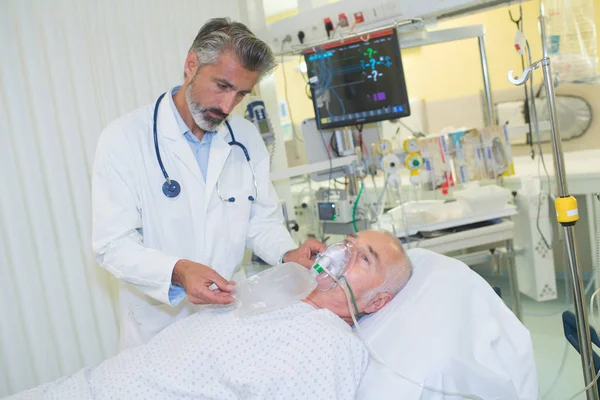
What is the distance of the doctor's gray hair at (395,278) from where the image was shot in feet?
5.21

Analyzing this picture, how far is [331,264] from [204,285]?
1.22 ft

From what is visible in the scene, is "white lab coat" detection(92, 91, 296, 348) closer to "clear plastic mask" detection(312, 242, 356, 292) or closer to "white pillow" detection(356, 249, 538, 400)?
"clear plastic mask" detection(312, 242, 356, 292)

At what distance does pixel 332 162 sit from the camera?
Result: 2.70 meters

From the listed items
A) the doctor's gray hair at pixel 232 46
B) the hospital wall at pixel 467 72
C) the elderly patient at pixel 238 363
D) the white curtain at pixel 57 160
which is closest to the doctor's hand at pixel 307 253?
the elderly patient at pixel 238 363

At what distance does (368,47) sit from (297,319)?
5.42 ft

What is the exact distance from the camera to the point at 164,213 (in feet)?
5.65

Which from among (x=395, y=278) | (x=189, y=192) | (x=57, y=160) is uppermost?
(x=57, y=160)

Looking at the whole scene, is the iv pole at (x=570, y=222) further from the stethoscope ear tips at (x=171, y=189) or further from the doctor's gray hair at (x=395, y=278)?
the stethoscope ear tips at (x=171, y=189)

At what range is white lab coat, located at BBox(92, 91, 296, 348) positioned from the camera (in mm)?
1601

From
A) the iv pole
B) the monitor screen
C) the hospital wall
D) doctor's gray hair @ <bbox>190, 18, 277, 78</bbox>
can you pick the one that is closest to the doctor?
doctor's gray hair @ <bbox>190, 18, 277, 78</bbox>

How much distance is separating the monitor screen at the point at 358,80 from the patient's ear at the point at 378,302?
4.25ft

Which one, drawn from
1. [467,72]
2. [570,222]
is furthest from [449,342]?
[467,72]

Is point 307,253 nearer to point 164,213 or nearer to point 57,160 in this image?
point 164,213

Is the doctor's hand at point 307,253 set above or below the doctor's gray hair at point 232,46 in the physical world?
below
